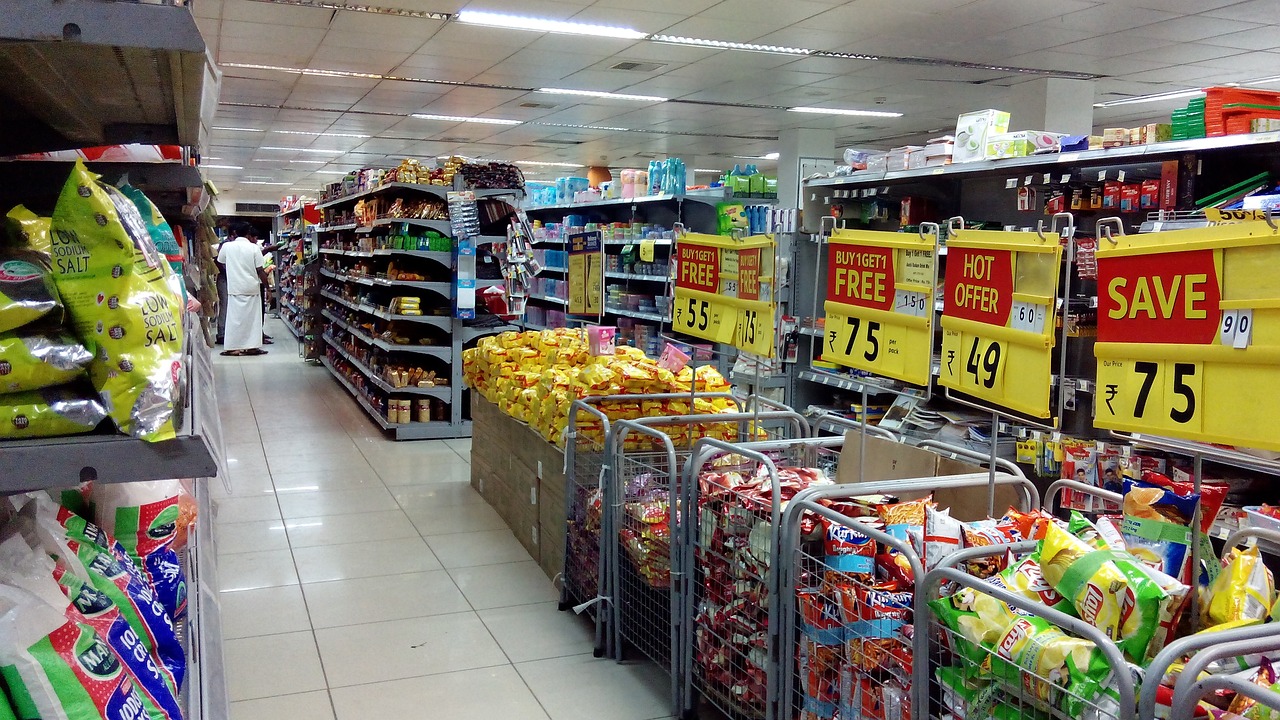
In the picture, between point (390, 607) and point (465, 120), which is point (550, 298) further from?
point (390, 607)

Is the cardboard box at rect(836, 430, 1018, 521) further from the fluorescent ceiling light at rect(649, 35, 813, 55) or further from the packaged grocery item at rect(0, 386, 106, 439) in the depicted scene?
the fluorescent ceiling light at rect(649, 35, 813, 55)

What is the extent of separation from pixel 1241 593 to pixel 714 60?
27.0 ft

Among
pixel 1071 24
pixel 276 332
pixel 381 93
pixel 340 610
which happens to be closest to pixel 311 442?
pixel 340 610

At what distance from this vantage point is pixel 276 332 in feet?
58.6

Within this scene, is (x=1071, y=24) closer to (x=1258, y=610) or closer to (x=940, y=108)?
(x=940, y=108)

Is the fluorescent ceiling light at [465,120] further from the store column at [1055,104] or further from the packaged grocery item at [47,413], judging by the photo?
the packaged grocery item at [47,413]

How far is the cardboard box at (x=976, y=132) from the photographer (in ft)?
16.7

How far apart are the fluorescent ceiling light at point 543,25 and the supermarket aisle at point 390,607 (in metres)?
3.54

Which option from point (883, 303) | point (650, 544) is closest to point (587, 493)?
point (650, 544)

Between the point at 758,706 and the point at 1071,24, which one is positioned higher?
the point at 1071,24

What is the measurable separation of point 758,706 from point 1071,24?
658 centimetres

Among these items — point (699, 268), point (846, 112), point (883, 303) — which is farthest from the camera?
point (846, 112)

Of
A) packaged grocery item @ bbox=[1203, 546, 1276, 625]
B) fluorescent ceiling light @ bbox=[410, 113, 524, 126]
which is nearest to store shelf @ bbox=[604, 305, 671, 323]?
fluorescent ceiling light @ bbox=[410, 113, 524, 126]

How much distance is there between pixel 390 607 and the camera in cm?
421
